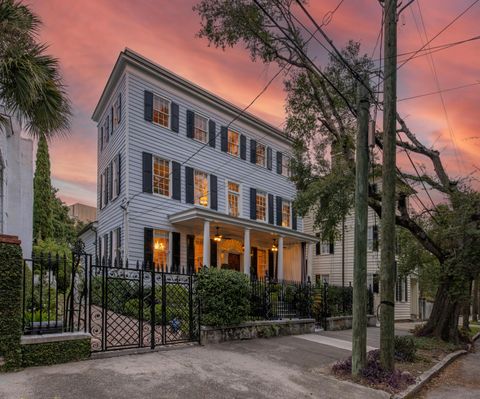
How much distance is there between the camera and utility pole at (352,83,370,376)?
275 inches

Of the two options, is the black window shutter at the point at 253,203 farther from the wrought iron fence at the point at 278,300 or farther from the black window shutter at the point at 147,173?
the wrought iron fence at the point at 278,300

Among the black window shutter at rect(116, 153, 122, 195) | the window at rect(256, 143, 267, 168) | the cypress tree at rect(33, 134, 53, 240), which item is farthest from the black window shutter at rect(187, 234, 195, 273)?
the cypress tree at rect(33, 134, 53, 240)

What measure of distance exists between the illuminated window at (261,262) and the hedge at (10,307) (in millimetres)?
17345

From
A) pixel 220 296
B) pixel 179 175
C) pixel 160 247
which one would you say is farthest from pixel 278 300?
pixel 179 175

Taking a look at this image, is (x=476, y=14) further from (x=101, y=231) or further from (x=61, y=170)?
(x=61, y=170)

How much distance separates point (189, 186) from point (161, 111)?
3.45 metres

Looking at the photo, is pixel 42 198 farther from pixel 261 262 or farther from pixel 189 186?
pixel 261 262

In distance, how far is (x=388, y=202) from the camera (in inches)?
292

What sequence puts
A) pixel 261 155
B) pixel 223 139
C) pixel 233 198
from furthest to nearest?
pixel 261 155, pixel 233 198, pixel 223 139

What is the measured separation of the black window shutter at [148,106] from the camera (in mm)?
16469

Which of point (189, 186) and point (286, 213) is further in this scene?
point (286, 213)

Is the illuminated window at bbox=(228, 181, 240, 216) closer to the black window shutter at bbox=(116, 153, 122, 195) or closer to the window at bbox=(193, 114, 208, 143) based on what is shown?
the window at bbox=(193, 114, 208, 143)

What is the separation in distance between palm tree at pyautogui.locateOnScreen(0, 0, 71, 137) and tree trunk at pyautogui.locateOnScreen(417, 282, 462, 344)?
1198 centimetres

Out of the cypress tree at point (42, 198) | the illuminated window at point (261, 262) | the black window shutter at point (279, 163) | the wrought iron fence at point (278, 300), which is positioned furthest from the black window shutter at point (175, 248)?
the black window shutter at point (279, 163)
